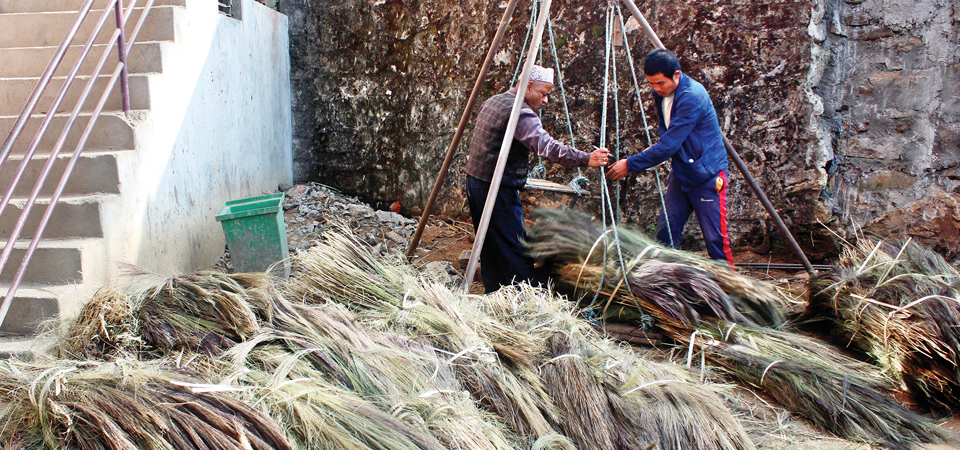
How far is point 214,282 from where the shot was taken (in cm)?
266

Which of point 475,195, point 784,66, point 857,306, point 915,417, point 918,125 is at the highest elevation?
point 784,66

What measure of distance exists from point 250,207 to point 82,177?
4.48 feet

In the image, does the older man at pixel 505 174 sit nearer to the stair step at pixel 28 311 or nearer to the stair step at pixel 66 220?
the stair step at pixel 66 220

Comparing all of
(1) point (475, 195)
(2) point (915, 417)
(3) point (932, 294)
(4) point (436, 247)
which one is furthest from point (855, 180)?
(4) point (436, 247)

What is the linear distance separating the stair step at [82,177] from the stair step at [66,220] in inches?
7.0

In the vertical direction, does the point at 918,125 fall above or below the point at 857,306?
above

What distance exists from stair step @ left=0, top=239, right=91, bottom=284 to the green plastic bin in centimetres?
105

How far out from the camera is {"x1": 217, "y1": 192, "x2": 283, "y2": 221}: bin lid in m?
4.13

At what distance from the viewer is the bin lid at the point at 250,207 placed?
163 inches

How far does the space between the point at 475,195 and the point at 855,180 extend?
3.23 metres

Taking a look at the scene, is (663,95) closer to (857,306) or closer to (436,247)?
(857,306)

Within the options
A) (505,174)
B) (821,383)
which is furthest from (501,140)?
(821,383)

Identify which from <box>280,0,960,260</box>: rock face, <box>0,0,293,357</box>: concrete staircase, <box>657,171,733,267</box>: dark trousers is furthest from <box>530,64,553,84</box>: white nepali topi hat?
<box>0,0,293,357</box>: concrete staircase


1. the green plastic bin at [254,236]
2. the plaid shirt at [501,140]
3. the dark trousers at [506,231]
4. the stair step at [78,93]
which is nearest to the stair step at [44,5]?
the stair step at [78,93]
